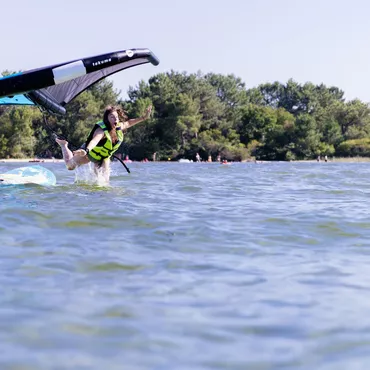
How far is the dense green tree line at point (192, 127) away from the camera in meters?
63.2

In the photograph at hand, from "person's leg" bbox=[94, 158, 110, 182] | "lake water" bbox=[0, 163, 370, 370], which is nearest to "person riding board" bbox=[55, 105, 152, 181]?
"person's leg" bbox=[94, 158, 110, 182]

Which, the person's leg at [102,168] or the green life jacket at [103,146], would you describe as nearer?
the green life jacket at [103,146]

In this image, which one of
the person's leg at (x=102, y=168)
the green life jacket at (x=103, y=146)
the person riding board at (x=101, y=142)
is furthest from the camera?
the person's leg at (x=102, y=168)

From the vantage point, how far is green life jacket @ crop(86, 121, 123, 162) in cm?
1080

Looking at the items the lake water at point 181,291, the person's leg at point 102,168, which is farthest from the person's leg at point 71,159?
the lake water at point 181,291

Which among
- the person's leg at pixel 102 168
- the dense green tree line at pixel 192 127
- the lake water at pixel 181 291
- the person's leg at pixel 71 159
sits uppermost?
the dense green tree line at pixel 192 127

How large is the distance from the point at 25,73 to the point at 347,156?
62.8 metres

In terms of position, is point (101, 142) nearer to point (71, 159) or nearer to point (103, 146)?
point (103, 146)

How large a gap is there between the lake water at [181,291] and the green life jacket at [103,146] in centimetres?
383

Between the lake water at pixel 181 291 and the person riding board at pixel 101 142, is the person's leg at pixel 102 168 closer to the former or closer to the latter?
the person riding board at pixel 101 142

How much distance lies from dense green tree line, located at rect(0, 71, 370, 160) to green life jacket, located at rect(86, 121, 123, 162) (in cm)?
5185

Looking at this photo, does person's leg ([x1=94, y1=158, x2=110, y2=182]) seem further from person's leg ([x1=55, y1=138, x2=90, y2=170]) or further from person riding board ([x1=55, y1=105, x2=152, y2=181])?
person's leg ([x1=55, y1=138, x2=90, y2=170])

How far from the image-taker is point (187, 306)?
3.52 metres

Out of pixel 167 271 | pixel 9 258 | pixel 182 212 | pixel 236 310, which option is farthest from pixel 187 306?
pixel 182 212
